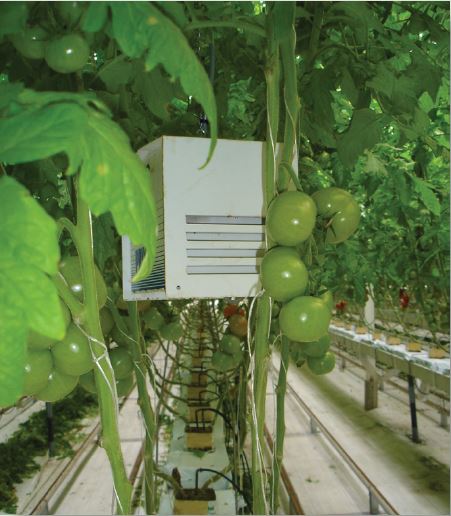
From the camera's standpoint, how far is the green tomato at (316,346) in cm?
112

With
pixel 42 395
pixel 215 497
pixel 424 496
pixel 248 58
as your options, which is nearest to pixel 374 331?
pixel 424 496

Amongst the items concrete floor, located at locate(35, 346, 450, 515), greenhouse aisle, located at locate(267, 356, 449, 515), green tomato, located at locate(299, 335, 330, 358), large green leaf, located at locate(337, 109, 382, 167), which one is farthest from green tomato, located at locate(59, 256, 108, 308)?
greenhouse aisle, located at locate(267, 356, 449, 515)

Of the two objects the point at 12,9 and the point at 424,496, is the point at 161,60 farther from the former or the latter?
the point at 424,496

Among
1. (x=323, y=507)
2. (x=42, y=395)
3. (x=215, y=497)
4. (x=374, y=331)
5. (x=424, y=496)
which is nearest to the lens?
(x=42, y=395)

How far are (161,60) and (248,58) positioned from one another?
686 millimetres

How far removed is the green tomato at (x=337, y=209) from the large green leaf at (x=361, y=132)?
0.14 meters

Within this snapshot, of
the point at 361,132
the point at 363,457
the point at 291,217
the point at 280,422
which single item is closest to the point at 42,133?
the point at 291,217

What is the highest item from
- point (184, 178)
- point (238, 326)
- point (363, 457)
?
point (184, 178)

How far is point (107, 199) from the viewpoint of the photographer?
38 cm

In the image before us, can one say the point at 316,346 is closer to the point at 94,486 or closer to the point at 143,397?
the point at 143,397

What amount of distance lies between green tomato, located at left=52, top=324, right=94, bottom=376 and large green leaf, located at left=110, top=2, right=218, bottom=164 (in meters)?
0.31

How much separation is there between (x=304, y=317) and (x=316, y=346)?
463 mm

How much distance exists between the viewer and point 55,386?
2.01 feet

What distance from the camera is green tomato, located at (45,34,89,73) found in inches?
21.1
